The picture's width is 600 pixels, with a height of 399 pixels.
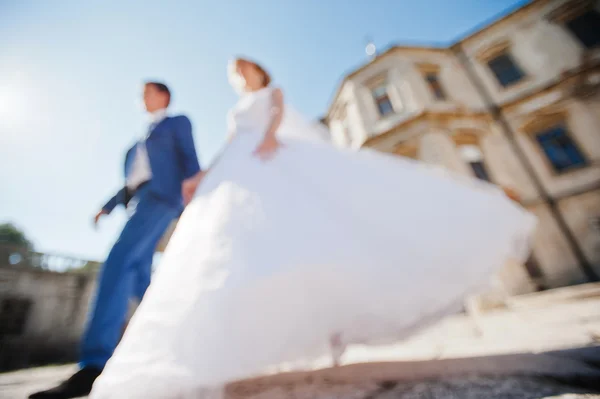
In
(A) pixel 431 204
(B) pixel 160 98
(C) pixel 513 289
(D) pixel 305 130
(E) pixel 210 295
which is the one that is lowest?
(C) pixel 513 289

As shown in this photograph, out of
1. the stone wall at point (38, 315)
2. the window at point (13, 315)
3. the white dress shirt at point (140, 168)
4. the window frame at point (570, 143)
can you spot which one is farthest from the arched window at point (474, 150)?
the window at point (13, 315)

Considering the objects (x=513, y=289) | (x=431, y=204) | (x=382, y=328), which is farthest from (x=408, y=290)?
(x=513, y=289)

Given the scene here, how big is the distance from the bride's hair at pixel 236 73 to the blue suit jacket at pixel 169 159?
0.46m

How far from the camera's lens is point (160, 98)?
6.30 ft

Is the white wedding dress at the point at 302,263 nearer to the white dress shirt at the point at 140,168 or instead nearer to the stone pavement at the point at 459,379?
the stone pavement at the point at 459,379

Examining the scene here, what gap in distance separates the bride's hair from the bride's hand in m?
0.71

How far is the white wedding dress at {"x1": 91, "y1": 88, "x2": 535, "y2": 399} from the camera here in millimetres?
665

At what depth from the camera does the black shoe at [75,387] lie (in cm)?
102

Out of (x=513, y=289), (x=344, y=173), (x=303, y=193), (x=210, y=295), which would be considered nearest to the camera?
(x=210, y=295)

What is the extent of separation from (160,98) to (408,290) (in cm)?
201

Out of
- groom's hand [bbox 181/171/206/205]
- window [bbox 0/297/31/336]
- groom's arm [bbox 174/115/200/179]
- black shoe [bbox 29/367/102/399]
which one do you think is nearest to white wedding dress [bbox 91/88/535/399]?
groom's hand [bbox 181/171/206/205]

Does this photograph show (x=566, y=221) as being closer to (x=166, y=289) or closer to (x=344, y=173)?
(x=344, y=173)

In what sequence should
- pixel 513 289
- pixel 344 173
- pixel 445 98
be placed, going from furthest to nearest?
pixel 445 98 < pixel 513 289 < pixel 344 173

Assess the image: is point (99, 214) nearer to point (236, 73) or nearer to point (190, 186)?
point (190, 186)
